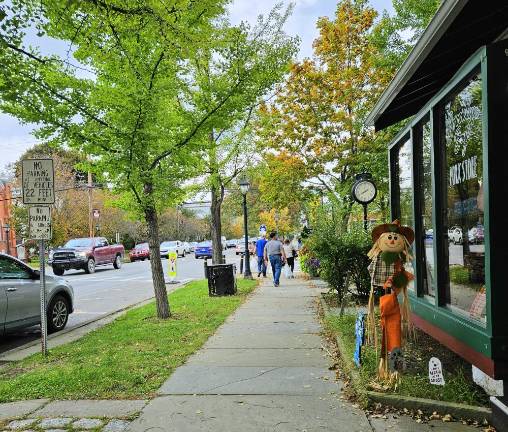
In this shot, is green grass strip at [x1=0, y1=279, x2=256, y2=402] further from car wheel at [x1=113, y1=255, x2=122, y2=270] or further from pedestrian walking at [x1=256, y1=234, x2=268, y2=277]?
car wheel at [x1=113, y1=255, x2=122, y2=270]

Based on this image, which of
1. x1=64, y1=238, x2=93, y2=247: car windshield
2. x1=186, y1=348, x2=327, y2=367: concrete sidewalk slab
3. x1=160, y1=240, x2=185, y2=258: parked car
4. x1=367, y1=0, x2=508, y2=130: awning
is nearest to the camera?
x1=367, y1=0, x2=508, y2=130: awning

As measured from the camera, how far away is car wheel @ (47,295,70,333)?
9.75 meters

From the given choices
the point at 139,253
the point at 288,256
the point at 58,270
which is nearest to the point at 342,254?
the point at 288,256

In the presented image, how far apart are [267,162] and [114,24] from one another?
45.4 feet

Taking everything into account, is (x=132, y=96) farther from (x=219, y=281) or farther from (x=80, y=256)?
(x=80, y=256)

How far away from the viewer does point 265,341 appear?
25.0 feet

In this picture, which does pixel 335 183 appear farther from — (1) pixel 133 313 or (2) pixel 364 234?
(1) pixel 133 313

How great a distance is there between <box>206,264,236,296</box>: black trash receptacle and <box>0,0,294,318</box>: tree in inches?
146

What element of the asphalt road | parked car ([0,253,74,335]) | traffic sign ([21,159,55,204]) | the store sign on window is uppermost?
traffic sign ([21,159,55,204])

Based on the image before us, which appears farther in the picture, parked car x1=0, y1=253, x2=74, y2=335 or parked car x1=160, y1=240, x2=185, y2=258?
parked car x1=160, y1=240, x2=185, y2=258

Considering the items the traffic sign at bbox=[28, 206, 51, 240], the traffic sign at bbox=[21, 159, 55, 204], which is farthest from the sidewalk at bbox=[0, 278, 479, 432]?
the traffic sign at bbox=[21, 159, 55, 204]

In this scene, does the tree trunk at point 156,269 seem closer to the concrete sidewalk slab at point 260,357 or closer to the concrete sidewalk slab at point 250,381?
the concrete sidewalk slab at point 260,357

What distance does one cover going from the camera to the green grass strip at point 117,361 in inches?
210

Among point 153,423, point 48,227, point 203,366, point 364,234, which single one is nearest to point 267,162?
point 364,234
